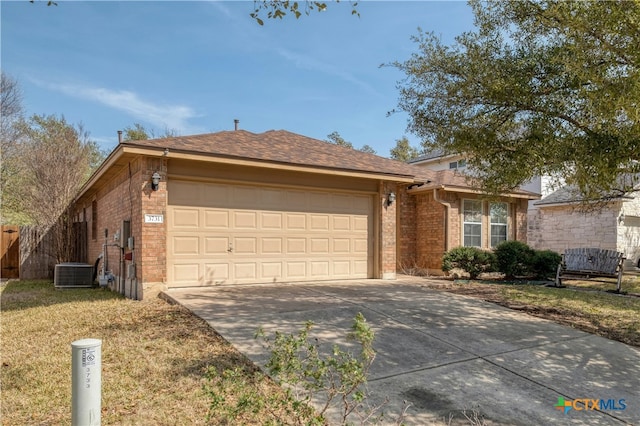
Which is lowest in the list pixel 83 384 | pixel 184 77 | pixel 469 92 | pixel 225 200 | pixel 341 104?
pixel 83 384

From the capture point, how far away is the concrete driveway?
3707mm

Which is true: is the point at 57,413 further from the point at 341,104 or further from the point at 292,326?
the point at 341,104

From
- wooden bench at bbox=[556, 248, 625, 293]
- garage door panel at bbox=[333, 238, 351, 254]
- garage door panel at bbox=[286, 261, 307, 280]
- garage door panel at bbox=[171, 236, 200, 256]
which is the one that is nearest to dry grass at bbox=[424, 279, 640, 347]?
wooden bench at bbox=[556, 248, 625, 293]

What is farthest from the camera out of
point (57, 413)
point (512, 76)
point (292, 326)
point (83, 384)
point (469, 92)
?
point (469, 92)

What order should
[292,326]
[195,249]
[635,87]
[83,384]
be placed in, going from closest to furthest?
[83,384] < [635,87] < [292,326] < [195,249]

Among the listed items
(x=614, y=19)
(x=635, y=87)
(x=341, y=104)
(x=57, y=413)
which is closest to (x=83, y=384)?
(x=57, y=413)

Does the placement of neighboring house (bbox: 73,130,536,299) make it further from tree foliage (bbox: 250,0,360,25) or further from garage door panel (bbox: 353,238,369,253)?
tree foliage (bbox: 250,0,360,25)

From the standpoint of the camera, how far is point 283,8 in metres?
Result: 4.61

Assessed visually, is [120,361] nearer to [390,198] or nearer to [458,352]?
[458,352]

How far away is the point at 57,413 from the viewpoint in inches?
132

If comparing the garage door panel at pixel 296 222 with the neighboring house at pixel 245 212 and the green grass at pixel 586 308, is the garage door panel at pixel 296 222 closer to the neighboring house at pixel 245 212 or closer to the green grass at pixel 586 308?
the neighboring house at pixel 245 212

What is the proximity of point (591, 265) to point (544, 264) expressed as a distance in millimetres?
2242

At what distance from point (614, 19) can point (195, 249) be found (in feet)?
26.6

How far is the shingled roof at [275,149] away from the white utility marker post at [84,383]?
19.7 feet
